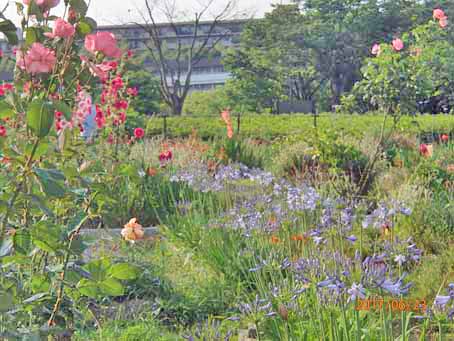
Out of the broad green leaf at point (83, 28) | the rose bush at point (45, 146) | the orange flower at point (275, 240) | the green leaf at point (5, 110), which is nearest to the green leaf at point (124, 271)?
the rose bush at point (45, 146)

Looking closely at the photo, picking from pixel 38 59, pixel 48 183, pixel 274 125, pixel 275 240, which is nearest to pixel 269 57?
pixel 274 125

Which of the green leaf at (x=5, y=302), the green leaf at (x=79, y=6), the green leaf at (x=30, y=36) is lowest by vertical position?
the green leaf at (x=5, y=302)

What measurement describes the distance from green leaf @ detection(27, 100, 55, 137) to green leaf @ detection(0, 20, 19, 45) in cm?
29

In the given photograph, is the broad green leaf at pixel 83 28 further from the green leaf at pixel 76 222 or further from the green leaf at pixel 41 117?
the green leaf at pixel 76 222

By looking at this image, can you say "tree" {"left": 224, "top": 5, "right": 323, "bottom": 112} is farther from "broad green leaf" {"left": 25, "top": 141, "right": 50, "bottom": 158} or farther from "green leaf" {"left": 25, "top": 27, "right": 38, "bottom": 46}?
"broad green leaf" {"left": 25, "top": 141, "right": 50, "bottom": 158}

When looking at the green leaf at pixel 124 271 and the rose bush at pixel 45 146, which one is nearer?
the rose bush at pixel 45 146

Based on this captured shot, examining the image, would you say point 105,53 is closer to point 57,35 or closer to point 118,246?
point 57,35

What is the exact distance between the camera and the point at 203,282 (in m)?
4.07

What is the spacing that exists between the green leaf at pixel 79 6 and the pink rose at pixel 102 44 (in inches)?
3.5

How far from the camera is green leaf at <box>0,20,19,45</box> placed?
5.62 feet

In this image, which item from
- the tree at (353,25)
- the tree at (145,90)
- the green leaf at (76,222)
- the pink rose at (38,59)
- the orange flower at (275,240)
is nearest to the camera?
the pink rose at (38,59)

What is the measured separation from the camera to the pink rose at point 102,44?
1.73 metres

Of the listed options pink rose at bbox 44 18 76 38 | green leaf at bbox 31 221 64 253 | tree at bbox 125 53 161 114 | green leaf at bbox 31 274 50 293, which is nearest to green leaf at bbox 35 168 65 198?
green leaf at bbox 31 221 64 253

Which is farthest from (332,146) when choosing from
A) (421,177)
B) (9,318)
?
(9,318)
